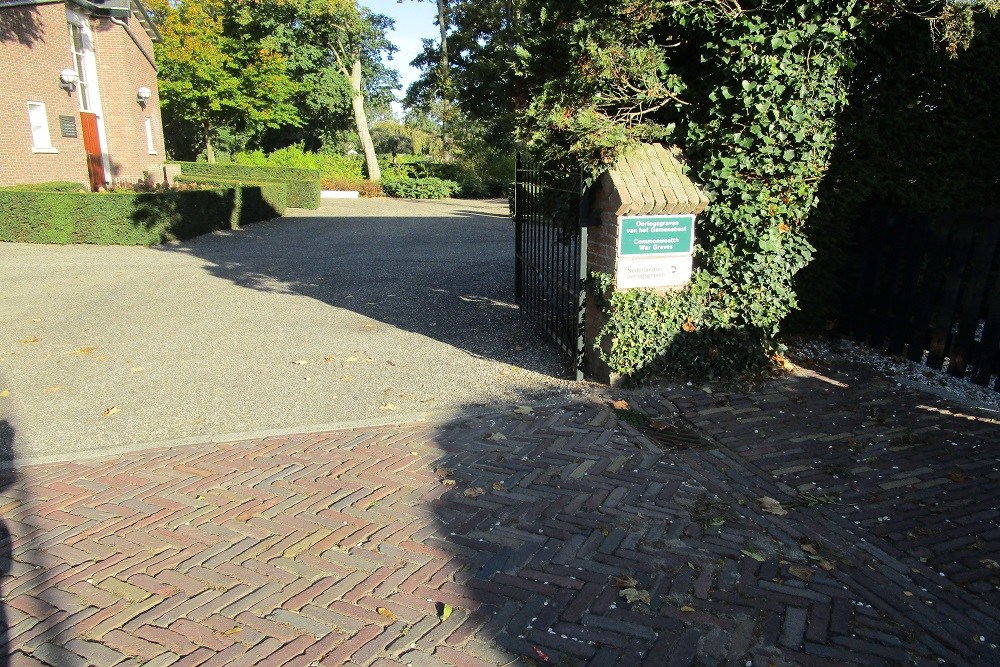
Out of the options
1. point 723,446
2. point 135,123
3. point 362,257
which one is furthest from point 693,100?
point 135,123

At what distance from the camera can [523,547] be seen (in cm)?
360

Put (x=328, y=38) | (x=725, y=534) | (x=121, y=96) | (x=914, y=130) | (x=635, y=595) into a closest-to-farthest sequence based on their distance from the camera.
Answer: (x=635, y=595), (x=725, y=534), (x=914, y=130), (x=121, y=96), (x=328, y=38)

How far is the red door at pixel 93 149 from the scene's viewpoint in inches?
894

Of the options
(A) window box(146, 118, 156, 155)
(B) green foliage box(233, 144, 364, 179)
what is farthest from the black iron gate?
(B) green foliage box(233, 144, 364, 179)

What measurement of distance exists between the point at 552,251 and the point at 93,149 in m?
22.3

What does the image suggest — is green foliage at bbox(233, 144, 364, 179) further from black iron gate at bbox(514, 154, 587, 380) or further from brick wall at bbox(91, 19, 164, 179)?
black iron gate at bbox(514, 154, 587, 380)

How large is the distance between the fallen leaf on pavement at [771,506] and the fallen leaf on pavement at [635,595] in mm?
1175

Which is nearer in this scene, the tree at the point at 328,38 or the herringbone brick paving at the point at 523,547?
the herringbone brick paving at the point at 523,547

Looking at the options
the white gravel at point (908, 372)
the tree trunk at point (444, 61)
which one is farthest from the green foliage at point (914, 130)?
the tree trunk at point (444, 61)

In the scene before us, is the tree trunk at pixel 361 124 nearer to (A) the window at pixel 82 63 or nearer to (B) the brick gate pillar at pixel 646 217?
(A) the window at pixel 82 63

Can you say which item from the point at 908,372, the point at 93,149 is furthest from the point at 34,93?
the point at 908,372

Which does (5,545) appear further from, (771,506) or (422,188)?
(422,188)

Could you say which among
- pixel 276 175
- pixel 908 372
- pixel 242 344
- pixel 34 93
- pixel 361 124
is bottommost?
pixel 242 344

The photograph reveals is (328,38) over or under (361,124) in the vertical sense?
over
